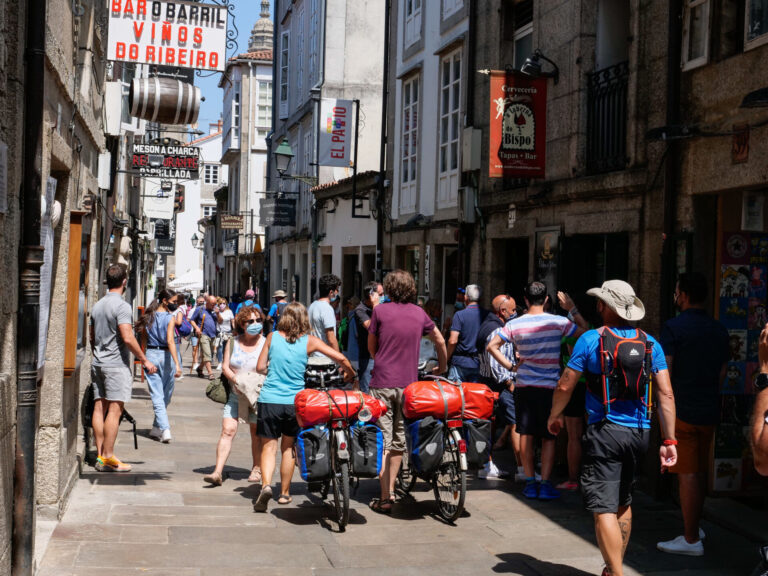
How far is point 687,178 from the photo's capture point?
8.69 m

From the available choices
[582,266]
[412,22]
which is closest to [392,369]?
[582,266]

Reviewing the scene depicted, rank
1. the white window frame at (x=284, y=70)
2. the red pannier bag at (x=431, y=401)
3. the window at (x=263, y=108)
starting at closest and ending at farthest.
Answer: the red pannier bag at (x=431, y=401) < the white window frame at (x=284, y=70) < the window at (x=263, y=108)

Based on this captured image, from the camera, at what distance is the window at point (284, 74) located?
33781 mm

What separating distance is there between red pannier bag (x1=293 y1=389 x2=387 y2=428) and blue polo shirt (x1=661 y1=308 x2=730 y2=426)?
227 cm

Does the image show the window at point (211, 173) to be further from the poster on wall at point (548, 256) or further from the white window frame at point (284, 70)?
the poster on wall at point (548, 256)

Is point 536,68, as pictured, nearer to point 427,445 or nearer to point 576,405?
point 576,405

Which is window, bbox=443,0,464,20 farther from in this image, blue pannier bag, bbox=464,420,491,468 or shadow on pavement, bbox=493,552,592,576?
shadow on pavement, bbox=493,552,592,576

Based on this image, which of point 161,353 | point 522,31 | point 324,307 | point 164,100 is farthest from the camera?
point 522,31

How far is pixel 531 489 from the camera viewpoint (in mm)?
8320

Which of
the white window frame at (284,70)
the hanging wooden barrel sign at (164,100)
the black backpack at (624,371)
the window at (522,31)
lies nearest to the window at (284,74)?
the white window frame at (284,70)

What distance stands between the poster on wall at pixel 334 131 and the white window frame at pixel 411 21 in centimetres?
413

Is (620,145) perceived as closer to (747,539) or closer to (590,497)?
(747,539)

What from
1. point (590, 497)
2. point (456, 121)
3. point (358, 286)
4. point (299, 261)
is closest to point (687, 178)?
point (590, 497)

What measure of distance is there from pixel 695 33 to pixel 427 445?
15.0 feet
